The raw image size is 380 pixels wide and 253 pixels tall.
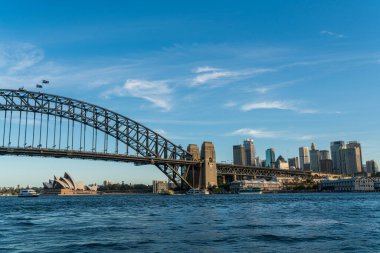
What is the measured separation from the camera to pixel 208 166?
124m

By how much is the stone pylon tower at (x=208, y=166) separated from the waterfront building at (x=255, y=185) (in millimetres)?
20123

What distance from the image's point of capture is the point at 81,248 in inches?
652

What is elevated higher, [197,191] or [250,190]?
[197,191]

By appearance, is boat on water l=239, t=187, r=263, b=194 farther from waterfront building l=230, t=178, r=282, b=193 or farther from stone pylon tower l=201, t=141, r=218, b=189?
stone pylon tower l=201, t=141, r=218, b=189

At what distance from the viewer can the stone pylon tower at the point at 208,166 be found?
4796 inches

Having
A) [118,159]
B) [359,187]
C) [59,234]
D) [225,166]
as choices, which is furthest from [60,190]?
[59,234]

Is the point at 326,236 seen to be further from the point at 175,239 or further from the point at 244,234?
the point at 175,239

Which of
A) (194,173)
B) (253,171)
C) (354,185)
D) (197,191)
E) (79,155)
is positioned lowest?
(197,191)

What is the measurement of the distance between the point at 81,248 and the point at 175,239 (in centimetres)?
424

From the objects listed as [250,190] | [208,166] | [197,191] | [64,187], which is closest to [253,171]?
[250,190]

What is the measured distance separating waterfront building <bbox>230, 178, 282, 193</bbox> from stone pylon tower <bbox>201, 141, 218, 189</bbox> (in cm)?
2012

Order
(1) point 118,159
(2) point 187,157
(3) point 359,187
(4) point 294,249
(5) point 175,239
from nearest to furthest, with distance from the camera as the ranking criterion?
(4) point 294,249
(5) point 175,239
(1) point 118,159
(2) point 187,157
(3) point 359,187

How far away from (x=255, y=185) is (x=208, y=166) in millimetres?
30470

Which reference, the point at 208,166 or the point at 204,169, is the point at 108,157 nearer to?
the point at 204,169
